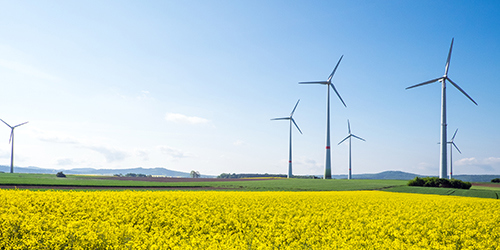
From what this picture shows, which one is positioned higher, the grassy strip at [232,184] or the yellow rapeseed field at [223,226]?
the yellow rapeseed field at [223,226]

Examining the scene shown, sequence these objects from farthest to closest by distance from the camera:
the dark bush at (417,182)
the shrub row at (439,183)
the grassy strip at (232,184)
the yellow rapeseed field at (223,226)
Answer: the dark bush at (417,182), the shrub row at (439,183), the grassy strip at (232,184), the yellow rapeseed field at (223,226)

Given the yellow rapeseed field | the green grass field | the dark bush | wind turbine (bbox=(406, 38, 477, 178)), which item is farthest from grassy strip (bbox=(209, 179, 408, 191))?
the yellow rapeseed field

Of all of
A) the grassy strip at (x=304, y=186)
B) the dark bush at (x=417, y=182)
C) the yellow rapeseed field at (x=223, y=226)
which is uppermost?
the yellow rapeseed field at (x=223, y=226)

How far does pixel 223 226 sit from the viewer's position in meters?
12.5

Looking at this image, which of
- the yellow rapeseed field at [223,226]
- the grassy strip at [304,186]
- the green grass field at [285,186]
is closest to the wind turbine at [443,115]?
the green grass field at [285,186]

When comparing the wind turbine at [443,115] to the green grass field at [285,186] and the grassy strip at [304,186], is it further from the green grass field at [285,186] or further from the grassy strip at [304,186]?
the grassy strip at [304,186]

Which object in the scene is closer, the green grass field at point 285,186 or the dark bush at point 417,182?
the green grass field at point 285,186

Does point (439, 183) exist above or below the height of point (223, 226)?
below

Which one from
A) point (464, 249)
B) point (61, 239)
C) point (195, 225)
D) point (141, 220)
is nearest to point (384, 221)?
point (464, 249)

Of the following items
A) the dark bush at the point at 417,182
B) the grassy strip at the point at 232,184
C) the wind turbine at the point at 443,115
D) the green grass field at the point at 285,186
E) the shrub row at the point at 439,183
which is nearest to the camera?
the green grass field at the point at 285,186

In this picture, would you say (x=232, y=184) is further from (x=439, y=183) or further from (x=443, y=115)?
(x=443, y=115)

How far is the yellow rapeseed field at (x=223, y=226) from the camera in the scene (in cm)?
958

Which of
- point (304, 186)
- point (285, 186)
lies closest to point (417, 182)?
point (304, 186)

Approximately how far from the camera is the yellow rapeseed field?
958 cm
